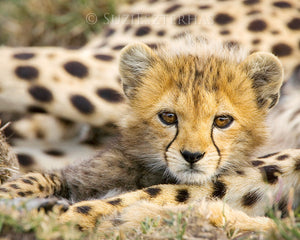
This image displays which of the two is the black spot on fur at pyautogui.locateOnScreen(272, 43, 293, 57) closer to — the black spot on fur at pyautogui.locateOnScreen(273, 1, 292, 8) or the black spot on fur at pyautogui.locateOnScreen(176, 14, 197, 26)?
the black spot on fur at pyautogui.locateOnScreen(273, 1, 292, 8)

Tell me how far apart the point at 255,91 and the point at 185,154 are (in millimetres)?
535

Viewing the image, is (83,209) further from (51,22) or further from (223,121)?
(51,22)

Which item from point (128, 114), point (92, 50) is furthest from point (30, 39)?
point (128, 114)

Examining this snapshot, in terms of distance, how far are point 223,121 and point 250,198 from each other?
0.33 meters

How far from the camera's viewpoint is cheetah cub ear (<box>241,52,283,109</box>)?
2648mm

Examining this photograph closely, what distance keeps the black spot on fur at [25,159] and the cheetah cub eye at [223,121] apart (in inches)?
49.1

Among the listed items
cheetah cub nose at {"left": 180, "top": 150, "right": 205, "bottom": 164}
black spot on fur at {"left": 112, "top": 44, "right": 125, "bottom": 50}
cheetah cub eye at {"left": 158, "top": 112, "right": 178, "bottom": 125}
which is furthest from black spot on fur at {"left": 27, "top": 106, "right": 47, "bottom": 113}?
cheetah cub nose at {"left": 180, "top": 150, "right": 205, "bottom": 164}

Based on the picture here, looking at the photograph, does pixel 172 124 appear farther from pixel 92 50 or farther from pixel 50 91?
pixel 92 50

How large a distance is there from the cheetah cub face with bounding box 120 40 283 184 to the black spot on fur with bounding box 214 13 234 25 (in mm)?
1014

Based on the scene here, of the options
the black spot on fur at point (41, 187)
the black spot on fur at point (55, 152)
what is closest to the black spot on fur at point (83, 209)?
the black spot on fur at point (41, 187)

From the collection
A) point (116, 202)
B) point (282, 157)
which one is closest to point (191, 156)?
point (116, 202)

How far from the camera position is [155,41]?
12.3 feet

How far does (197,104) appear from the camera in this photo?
7.94 ft

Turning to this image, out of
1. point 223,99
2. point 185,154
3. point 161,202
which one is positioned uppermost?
point 223,99
